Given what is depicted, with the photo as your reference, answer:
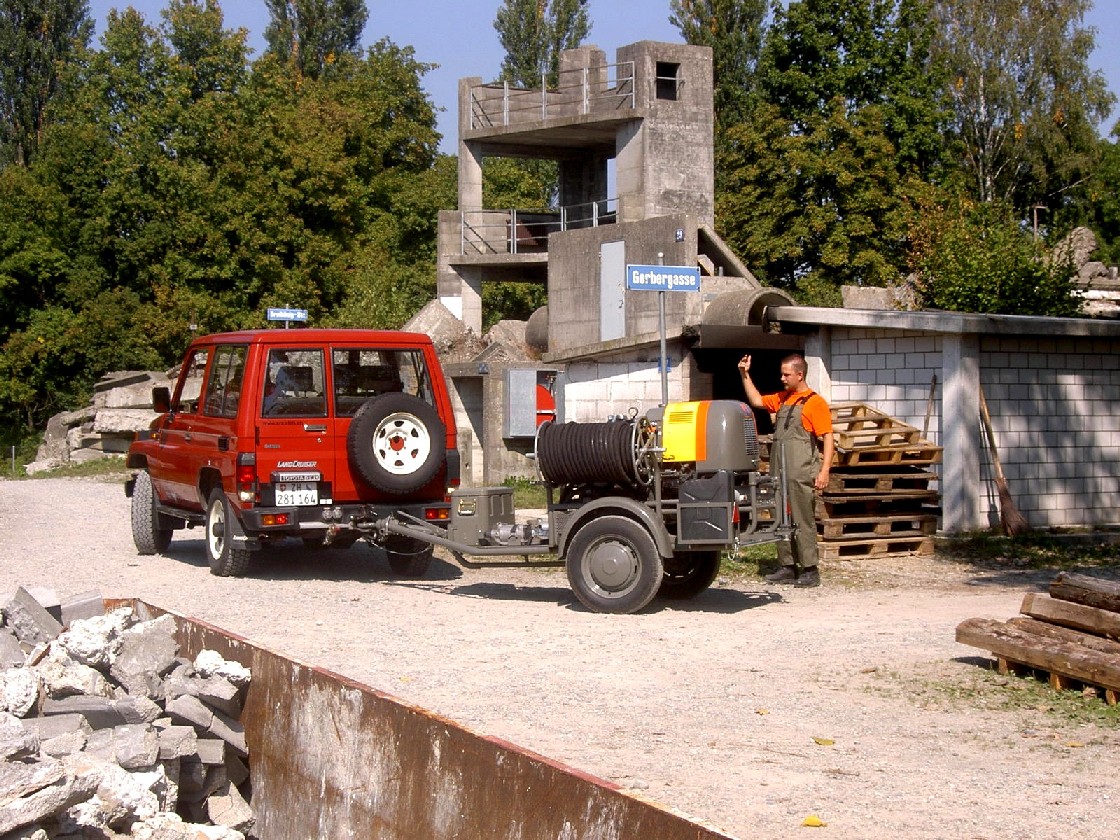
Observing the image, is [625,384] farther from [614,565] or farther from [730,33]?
[730,33]

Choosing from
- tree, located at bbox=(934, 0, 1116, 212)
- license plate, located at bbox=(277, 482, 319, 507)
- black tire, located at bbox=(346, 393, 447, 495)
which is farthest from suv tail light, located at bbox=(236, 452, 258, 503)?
tree, located at bbox=(934, 0, 1116, 212)

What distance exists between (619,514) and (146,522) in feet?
21.8

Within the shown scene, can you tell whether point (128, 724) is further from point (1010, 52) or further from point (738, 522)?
point (1010, 52)

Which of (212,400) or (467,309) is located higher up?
(467,309)

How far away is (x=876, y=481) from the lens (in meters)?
15.9

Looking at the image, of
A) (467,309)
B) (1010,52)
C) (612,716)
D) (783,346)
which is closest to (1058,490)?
(783,346)

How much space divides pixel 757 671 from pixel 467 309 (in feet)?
109

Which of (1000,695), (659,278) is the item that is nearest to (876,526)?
(659,278)

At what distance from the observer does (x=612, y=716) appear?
814 centimetres

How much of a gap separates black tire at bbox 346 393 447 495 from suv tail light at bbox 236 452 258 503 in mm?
853

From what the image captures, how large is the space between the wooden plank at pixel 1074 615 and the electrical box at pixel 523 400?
16.5 meters

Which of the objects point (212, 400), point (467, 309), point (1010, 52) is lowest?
point (212, 400)

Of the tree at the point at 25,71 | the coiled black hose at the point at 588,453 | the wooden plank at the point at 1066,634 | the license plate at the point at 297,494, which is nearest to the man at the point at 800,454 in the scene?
the coiled black hose at the point at 588,453

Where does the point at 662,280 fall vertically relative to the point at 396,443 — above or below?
above
